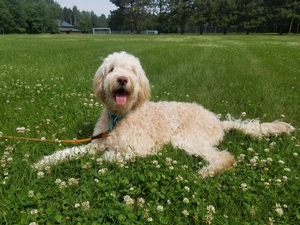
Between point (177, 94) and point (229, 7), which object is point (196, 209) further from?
point (229, 7)

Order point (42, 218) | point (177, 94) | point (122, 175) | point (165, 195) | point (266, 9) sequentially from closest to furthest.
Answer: point (42, 218)
point (165, 195)
point (122, 175)
point (177, 94)
point (266, 9)

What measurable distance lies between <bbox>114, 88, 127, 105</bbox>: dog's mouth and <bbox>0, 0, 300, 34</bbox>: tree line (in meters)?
76.6

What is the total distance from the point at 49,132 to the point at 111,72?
5.61 ft

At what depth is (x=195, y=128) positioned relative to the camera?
16.4ft

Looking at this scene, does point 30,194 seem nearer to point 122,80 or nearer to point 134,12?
point 122,80

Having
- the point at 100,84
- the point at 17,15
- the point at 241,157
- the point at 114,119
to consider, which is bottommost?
the point at 17,15

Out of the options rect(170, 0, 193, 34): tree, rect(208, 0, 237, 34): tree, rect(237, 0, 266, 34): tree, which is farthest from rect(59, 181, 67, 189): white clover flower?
rect(170, 0, 193, 34): tree

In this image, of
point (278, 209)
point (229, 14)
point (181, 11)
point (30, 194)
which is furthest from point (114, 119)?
point (181, 11)

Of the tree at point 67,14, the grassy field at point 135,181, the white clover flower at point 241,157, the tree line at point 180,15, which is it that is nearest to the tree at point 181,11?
the tree line at point 180,15

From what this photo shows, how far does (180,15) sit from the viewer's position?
8488 centimetres

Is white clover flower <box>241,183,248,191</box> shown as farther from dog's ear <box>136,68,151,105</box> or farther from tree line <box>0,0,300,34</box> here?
tree line <box>0,0,300,34</box>

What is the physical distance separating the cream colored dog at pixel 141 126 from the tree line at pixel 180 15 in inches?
2973

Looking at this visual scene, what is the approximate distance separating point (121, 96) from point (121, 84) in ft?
0.68

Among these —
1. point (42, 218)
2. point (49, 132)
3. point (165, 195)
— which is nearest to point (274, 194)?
point (165, 195)
